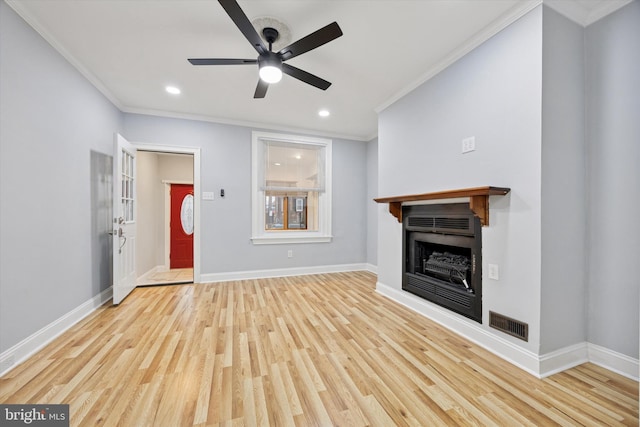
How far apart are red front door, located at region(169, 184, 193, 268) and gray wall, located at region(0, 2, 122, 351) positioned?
2.50 m

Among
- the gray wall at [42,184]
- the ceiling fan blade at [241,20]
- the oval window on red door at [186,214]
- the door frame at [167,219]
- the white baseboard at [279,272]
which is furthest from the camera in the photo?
the oval window on red door at [186,214]

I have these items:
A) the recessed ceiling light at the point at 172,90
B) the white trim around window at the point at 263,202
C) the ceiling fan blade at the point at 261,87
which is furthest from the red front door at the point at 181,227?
the ceiling fan blade at the point at 261,87

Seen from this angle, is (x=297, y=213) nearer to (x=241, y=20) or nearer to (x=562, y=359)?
(x=241, y=20)

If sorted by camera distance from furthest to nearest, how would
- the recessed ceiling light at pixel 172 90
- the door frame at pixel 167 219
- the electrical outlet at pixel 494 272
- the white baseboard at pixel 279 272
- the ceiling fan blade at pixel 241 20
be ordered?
the door frame at pixel 167 219, the white baseboard at pixel 279 272, the recessed ceiling light at pixel 172 90, the electrical outlet at pixel 494 272, the ceiling fan blade at pixel 241 20

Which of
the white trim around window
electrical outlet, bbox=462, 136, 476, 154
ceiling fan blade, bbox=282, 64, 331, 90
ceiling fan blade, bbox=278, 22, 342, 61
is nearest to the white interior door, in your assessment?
the white trim around window

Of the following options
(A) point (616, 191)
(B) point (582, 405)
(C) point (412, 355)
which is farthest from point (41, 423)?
(A) point (616, 191)

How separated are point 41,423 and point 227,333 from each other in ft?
3.77

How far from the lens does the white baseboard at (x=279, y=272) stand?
157 inches

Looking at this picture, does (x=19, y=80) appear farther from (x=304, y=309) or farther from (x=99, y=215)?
(x=304, y=309)

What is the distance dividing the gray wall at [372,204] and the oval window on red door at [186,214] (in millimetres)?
3931

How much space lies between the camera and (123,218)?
313 centimetres

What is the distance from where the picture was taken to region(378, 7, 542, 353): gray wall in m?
1.77

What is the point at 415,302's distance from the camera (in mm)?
2818

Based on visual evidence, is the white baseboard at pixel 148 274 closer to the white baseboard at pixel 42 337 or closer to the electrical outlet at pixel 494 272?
the white baseboard at pixel 42 337
